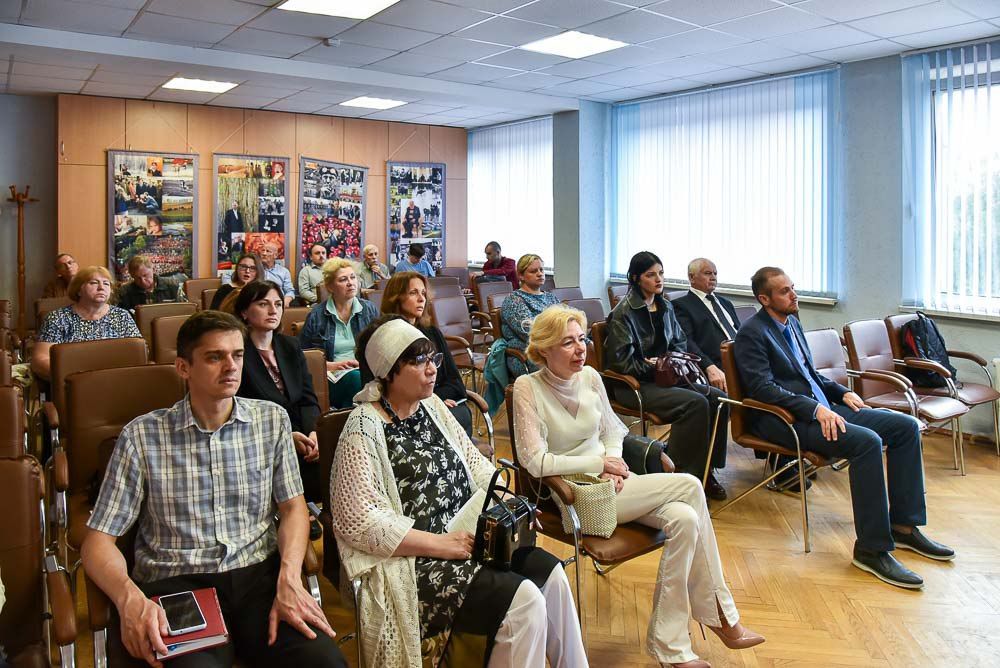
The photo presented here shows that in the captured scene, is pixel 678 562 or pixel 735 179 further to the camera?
pixel 735 179

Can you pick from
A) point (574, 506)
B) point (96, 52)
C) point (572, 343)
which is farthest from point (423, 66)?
point (574, 506)

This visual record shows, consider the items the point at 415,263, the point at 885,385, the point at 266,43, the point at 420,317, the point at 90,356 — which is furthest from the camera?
the point at 415,263

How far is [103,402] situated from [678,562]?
2.38 metres

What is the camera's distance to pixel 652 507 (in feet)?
10.3

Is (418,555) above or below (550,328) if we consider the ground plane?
below

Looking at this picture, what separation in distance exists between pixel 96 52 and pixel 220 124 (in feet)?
12.8

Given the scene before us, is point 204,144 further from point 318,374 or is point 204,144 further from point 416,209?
point 318,374

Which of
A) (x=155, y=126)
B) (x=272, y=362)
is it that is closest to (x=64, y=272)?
(x=155, y=126)

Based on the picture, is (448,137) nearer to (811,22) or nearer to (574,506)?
(811,22)

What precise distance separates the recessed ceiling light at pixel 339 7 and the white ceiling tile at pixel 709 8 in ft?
6.50

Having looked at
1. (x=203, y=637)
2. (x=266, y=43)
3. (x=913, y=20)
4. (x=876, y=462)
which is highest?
(x=266, y=43)

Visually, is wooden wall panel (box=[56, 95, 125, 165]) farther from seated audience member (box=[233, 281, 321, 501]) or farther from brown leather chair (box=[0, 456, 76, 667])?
brown leather chair (box=[0, 456, 76, 667])

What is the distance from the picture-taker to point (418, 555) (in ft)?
8.26

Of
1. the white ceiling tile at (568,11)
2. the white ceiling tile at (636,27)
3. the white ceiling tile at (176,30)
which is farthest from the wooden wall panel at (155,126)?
the white ceiling tile at (636,27)
